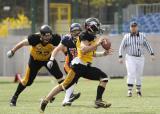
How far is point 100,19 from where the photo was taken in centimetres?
3669

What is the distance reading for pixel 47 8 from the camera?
35969 millimetres


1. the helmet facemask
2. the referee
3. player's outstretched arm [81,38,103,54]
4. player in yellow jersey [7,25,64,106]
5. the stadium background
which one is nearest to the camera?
player's outstretched arm [81,38,103,54]

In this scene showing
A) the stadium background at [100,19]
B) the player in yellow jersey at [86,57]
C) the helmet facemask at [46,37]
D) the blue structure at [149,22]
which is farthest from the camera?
the blue structure at [149,22]

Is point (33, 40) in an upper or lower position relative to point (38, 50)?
upper

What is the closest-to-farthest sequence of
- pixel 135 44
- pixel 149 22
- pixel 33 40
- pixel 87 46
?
pixel 87 46
pixel 33 40
pixel 135 44
pixel 149 22

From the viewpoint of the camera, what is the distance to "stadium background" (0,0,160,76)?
3309 centimetres

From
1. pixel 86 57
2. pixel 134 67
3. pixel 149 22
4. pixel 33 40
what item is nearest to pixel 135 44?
pixel 134 67

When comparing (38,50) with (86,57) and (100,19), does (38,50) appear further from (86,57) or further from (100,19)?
(100,19)

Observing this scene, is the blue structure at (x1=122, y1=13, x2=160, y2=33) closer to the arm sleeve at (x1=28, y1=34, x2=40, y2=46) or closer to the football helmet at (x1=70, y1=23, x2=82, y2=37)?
the football helmet at (x1=70, y1=23, x2=82, y2=37)

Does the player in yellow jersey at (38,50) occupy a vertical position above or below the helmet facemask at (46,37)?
below

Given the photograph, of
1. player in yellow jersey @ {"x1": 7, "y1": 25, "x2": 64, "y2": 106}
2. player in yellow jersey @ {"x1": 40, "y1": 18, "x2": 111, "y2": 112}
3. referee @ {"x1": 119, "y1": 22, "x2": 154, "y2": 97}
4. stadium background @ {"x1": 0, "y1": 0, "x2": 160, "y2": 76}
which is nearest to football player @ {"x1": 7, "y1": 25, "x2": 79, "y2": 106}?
player in yellow jersey @ {"x1": 7, "y1": 25, "x2": 64, "y2": 106}

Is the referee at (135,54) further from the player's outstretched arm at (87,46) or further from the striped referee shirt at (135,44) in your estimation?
the player's outstretched arm at (87,46)

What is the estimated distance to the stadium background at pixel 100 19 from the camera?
33.1 meters

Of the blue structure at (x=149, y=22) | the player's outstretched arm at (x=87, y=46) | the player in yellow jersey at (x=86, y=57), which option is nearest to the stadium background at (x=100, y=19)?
the blue structure at (x=149, y=22)
